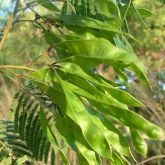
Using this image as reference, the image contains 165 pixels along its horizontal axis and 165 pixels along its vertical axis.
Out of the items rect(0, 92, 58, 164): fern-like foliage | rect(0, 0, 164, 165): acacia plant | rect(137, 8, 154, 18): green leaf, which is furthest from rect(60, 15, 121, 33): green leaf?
rect(0, 92, 58, 164): fern-like foliage

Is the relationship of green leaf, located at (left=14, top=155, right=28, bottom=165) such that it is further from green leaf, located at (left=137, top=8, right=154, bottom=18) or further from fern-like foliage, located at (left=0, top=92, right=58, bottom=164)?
green leaf, located at (left=137, top=8, right=154, bottom=18)

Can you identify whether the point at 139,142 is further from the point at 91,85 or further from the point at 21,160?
the point at 21,160

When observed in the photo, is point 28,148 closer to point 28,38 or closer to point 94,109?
point 94,109

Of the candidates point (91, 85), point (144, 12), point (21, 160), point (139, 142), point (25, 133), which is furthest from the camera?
point (25, 133)

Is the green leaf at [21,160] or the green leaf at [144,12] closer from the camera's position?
the green leaf at [144,12]

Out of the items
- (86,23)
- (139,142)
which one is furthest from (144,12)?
(139,142)

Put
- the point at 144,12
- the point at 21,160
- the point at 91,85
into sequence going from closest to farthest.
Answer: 1. the point at 91,85
2. the point at 144,12
3. the point at 21,160

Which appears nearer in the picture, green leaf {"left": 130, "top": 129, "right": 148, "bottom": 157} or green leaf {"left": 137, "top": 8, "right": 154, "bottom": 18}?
green leaf {"left": 130, "top": 129, "right": 148, "bottom": 157}

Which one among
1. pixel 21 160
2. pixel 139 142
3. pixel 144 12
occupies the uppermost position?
pixel 144 12

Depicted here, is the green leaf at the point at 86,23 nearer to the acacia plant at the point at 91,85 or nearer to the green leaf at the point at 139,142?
the acacia plant at the point at 91,85

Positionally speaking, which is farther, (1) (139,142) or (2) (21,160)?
(2) (21,160)

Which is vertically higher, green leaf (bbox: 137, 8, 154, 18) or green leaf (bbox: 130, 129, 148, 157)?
green leaf (bbox: 137, 8, 154, 18)

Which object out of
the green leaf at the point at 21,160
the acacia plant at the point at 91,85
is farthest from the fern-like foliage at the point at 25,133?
the acacia plant at the point at 91,85

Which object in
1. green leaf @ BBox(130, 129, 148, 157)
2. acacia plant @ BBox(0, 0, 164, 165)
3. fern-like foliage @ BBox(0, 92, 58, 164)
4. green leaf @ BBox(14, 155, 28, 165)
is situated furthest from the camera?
fern-like foliage @ BBox(0, 92, 58, 164)
